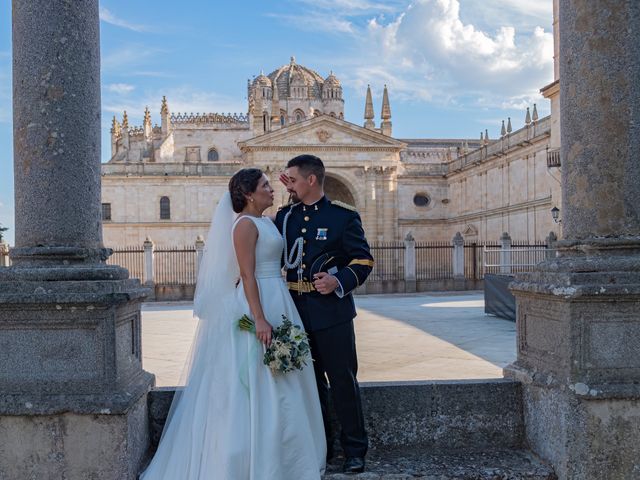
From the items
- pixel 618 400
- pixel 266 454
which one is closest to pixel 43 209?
pixel 266 454

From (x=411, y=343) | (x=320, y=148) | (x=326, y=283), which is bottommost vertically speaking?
(x=411, y=343)

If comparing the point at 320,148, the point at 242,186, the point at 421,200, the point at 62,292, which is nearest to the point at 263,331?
the point at 242,186

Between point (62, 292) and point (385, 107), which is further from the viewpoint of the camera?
point (385, 107)

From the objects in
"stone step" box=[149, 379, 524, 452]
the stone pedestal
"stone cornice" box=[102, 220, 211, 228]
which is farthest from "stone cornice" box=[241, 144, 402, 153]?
the stone pedestal

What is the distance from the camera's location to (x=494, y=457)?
3.57 m

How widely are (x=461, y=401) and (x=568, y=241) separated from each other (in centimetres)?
115

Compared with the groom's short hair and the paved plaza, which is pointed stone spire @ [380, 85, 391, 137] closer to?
the paved plaza

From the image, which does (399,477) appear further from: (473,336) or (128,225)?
(128,225)

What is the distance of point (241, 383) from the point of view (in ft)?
10.3

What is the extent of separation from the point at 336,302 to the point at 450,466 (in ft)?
3.71

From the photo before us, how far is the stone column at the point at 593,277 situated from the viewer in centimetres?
320

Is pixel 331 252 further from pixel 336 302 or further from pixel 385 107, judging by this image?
pixel 385 107

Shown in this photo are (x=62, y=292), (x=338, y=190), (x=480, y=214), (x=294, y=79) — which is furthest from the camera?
(x=294, y=79)

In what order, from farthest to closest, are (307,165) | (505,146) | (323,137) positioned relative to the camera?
(323,137), (505,146), (307,165)
